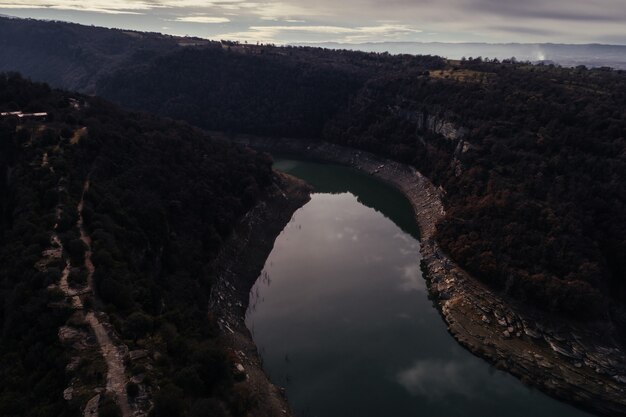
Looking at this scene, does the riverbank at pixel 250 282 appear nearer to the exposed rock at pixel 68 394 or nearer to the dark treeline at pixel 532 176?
the exposed rock at pixel 68 394

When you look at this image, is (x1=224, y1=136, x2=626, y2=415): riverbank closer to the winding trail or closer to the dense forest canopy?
the dense forest canopy

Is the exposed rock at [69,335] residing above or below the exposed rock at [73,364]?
above

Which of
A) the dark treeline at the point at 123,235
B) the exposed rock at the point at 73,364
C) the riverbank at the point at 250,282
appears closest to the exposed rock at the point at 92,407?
the dark treeline at the point at 123,235

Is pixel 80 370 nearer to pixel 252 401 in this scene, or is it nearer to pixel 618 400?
pixel 252 401

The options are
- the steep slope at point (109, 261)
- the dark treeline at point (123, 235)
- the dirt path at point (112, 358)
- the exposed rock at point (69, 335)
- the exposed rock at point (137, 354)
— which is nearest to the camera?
the dirt path at point (112, 358)

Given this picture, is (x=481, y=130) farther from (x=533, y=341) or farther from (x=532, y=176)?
(x=533, y=341)

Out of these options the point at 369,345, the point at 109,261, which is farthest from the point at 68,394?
the point at 369,345

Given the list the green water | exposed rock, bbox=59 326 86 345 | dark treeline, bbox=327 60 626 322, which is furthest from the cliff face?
exposed rock, bbox=59 326 86 345

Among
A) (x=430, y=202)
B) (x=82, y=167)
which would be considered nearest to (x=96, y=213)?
(x=82, y=167)
